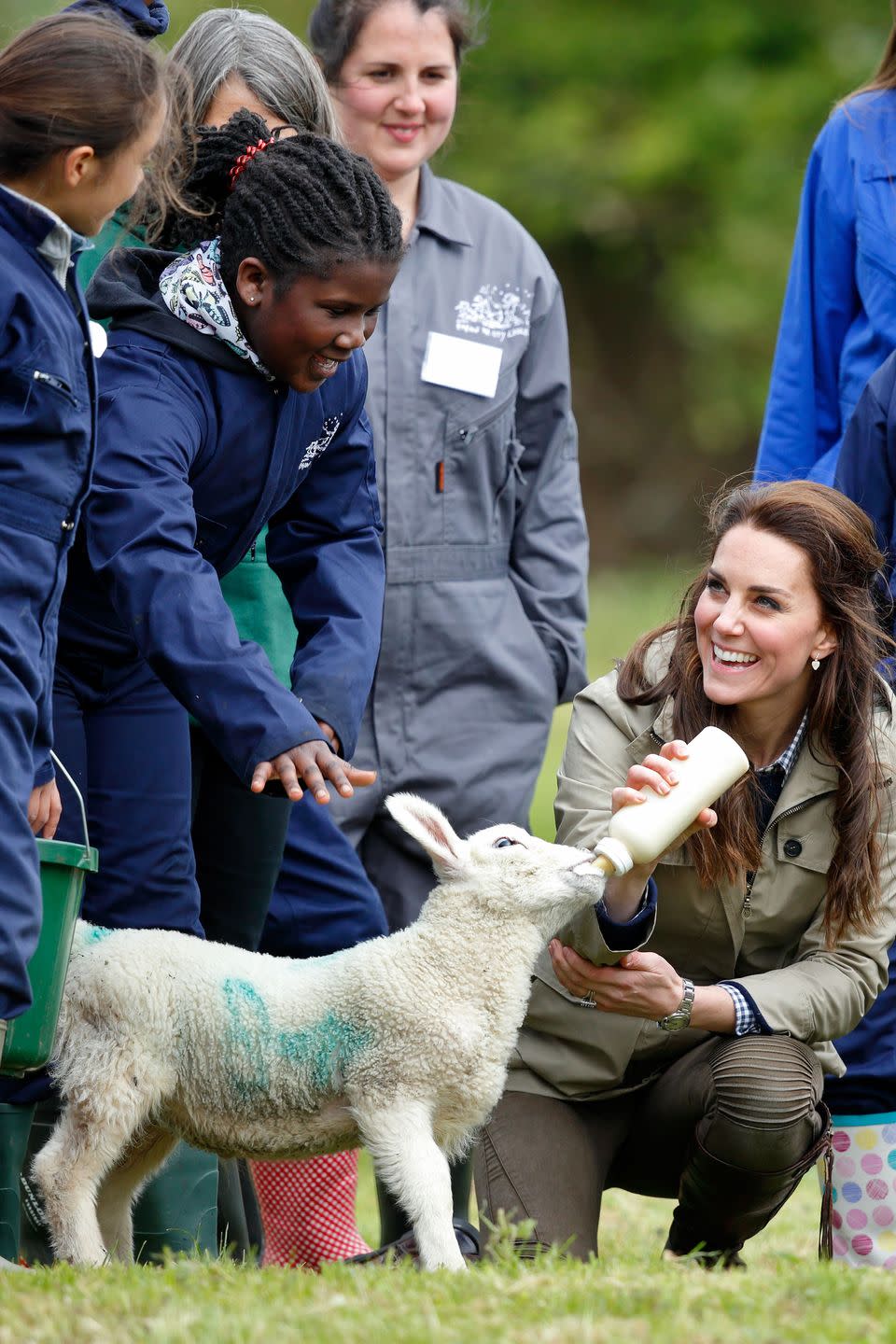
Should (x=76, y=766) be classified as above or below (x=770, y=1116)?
above

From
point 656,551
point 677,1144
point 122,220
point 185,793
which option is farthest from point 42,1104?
point 656,551

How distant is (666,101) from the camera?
805 inches

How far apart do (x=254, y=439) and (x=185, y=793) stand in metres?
0.70

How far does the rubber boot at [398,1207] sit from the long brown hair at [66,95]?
7.24 feet

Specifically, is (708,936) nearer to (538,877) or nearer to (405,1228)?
(538,877)

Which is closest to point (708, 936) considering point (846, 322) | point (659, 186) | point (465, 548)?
point (465, 548)

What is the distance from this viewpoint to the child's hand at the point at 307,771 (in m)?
3.28

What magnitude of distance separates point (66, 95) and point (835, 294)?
2.62m

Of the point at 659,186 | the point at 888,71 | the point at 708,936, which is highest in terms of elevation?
the point at 659,186

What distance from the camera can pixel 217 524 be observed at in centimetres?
378

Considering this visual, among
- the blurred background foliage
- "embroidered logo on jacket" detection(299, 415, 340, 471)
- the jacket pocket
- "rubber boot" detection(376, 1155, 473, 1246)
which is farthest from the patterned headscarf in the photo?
the blurred background foliage

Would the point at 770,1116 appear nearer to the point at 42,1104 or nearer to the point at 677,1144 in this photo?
the point at 677,1144

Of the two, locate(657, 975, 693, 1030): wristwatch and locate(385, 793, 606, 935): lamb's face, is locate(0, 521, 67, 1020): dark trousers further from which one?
locate(657, 975, 693, 1030): wristwatch

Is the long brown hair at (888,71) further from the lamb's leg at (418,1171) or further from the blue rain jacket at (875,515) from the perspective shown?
the lamb's leg at (418,1171)
